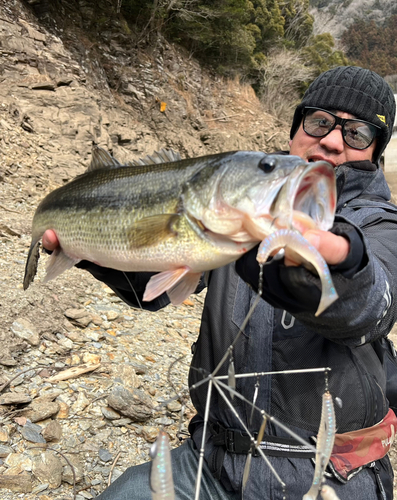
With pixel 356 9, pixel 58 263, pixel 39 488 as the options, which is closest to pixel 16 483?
pixel 39 488

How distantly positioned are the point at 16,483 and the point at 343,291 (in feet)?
8.08

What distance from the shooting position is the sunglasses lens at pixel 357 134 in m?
2.78

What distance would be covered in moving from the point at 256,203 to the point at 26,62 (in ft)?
34.2

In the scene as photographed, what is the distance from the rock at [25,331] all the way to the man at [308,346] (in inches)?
77.9

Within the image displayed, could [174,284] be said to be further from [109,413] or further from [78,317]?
[78,317]

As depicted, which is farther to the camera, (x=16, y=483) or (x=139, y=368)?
(x=139, y=368)

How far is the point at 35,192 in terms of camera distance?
321 inches

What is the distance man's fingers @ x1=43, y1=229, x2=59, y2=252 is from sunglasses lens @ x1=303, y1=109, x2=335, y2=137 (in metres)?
1.72

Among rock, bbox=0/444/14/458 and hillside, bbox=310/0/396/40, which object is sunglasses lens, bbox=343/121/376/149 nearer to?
rock, bbox=0/444/14/458

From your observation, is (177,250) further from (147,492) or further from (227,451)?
(147,492)

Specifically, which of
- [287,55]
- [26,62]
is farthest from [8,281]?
[287,55]

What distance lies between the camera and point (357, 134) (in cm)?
281

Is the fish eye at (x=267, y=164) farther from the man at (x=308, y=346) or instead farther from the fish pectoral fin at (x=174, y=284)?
the fish pectoral fin at (x=174, y=284)

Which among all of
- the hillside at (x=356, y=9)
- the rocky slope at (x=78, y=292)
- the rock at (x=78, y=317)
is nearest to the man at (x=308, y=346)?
the rocky slope at (x=78, y=292)
